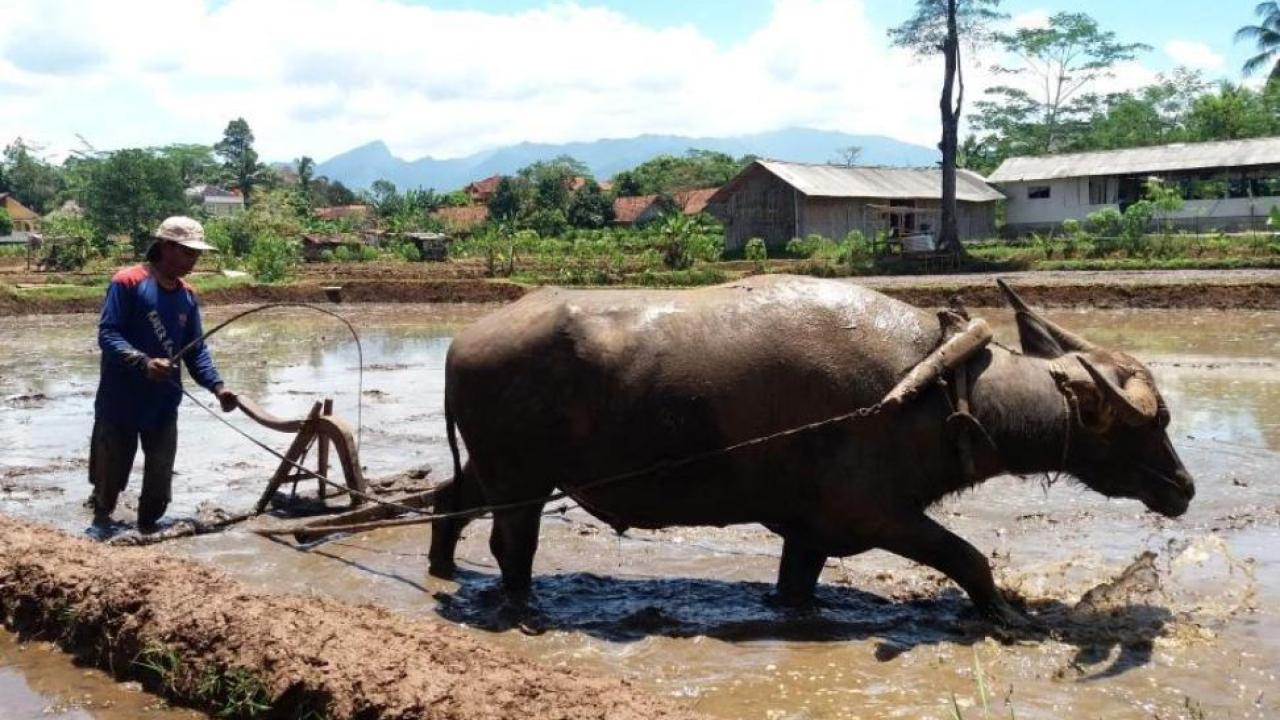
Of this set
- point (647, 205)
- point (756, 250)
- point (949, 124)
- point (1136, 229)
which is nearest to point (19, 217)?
point (647, 205)

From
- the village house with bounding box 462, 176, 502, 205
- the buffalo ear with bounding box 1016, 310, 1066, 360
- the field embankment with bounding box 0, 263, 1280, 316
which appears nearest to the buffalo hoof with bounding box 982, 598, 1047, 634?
the buffalo ear with bounding box 1016, 310, 1066, 360

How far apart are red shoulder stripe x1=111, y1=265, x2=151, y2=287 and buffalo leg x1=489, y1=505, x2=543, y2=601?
9.28ft

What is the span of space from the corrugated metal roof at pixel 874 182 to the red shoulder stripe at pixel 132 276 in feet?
118

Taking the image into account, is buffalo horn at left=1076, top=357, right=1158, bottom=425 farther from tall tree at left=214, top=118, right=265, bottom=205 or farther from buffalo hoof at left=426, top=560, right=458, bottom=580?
tall tree at left=214, top=118, right=265, bottom=205

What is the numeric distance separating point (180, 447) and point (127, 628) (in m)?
6.34

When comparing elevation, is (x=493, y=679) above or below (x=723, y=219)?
below

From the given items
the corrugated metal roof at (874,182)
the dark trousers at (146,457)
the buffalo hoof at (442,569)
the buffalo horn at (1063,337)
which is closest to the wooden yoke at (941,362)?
the buffalo horn at (1063,337)

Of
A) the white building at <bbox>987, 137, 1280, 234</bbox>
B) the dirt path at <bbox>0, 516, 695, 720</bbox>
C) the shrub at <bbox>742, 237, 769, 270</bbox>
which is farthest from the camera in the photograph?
the white building at <bbox>987, 137, 1280, 234</bbox>

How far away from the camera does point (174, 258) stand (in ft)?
22.6

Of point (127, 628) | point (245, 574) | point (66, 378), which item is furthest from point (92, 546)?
point (66, 378)

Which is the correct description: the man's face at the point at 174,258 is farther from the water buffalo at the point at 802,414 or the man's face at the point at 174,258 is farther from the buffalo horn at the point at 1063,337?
the buffalo horn at the point at 1063,337

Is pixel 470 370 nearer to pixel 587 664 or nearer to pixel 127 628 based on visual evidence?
pixel 587 664

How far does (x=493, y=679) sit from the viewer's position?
402 cm

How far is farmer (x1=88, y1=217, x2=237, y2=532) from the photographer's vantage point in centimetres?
677
